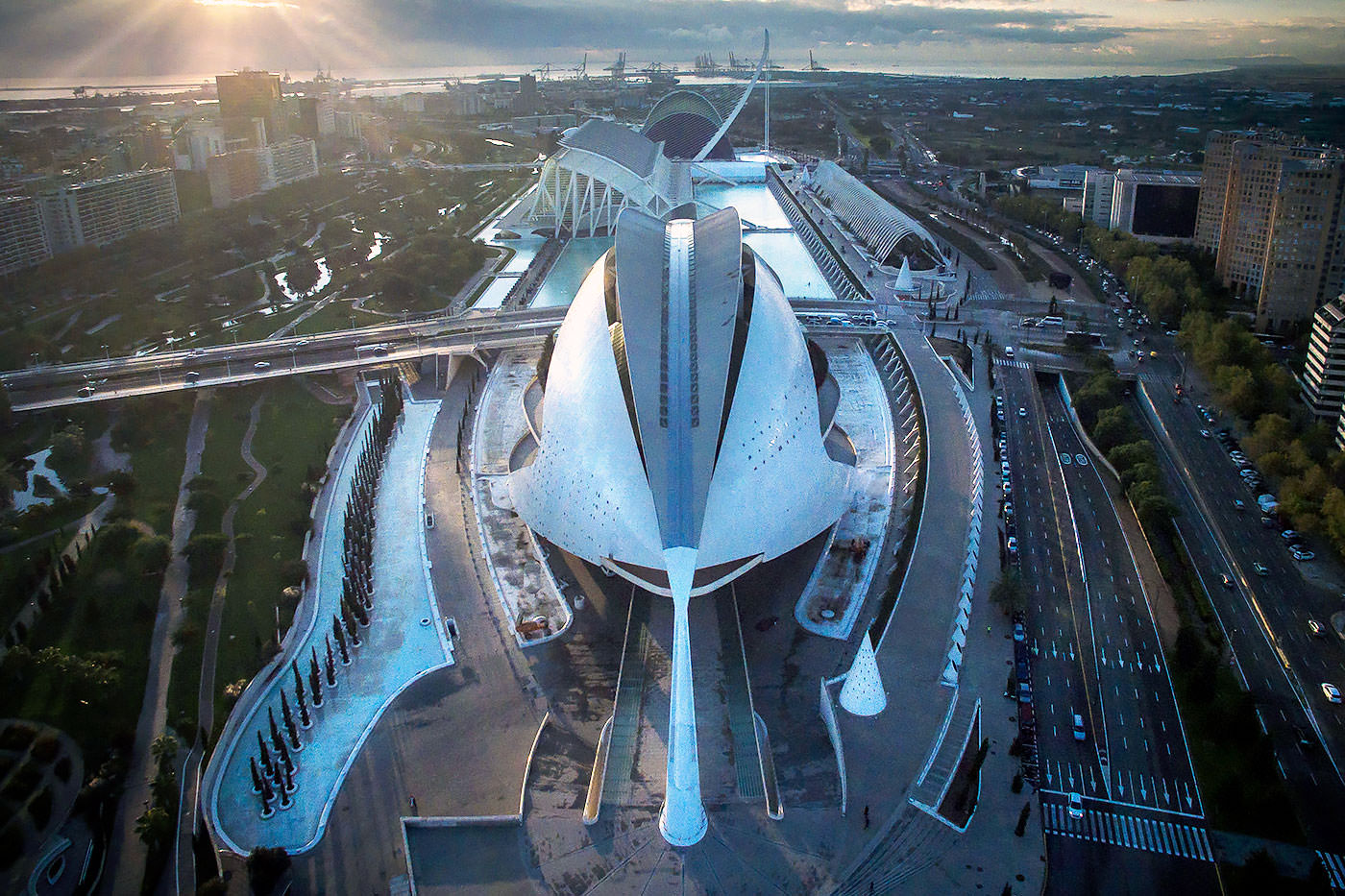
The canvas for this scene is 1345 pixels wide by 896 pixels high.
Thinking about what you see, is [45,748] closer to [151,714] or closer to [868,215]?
[151,714]

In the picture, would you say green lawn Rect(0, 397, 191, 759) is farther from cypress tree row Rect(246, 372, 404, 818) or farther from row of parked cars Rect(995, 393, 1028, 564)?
row of parked cars Rect(995, 393, 1028, 564)

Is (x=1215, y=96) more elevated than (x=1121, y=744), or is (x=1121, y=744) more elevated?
(x=1215, y=96)

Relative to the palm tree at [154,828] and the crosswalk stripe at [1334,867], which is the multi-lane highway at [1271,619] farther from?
the palm tree at [154,828]

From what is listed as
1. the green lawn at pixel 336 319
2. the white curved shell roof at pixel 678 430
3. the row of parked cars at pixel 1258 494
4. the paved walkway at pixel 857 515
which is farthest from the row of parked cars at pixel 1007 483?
the green lawn at pixel 336 319

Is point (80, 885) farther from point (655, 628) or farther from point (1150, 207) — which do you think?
point (1150, 207)

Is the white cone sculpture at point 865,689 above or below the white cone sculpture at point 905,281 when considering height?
below

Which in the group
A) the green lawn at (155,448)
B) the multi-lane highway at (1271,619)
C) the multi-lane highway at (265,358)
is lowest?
the multi-lane highway at (1271,619)

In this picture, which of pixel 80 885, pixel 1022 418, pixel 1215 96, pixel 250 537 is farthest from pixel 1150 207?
pixel 1215 96
